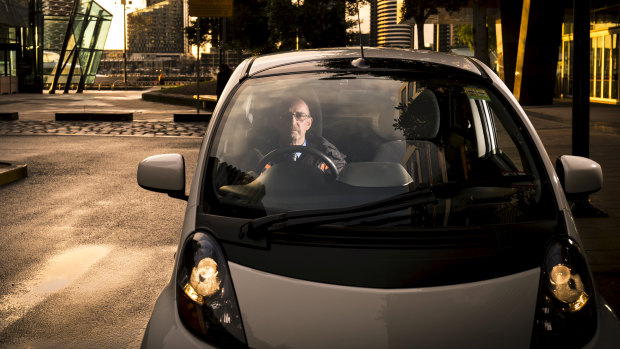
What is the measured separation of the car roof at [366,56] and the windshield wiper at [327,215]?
0.80 m

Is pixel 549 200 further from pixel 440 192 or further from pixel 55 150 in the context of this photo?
pixel 55 150

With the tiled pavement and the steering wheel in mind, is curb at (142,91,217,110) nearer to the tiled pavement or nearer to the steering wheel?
the tiled pavement

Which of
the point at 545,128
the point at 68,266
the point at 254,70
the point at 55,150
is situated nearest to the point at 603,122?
the point at 545,128

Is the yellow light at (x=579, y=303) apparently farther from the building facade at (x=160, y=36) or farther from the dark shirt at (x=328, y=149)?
the building facade at (x=160, y=36)

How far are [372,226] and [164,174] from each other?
3.56ft

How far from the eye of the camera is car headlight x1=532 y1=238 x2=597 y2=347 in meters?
2.32

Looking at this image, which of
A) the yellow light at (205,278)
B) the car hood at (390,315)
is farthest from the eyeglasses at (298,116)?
the car hood at (390,315)

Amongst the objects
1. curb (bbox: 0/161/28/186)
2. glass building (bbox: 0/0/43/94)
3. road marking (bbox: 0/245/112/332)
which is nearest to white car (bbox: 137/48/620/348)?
road marking (bbox: 0/245/112/332)

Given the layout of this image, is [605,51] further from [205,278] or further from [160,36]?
[160,36]

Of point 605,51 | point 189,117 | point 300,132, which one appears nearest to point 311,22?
point 605,51

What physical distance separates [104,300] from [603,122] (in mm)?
18435

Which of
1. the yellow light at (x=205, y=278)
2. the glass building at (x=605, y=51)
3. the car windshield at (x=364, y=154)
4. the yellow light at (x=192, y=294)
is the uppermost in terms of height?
the glass building at (x=605, y=51)

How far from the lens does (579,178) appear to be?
10.2ft

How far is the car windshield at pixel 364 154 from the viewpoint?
264cm
